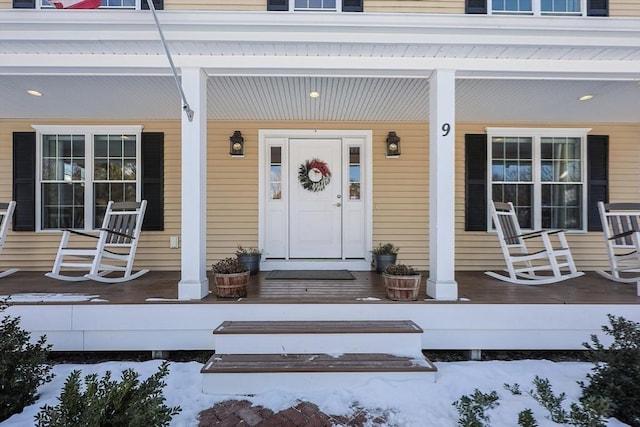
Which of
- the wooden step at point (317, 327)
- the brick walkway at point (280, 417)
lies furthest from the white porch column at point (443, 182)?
the brick walkway at point (280, 417)

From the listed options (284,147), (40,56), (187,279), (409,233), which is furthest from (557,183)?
(40,56)

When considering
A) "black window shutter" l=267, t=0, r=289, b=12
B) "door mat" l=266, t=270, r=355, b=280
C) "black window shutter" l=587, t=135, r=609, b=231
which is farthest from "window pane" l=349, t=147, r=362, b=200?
"black window shutter" l=587, t=135, r=609, b=231

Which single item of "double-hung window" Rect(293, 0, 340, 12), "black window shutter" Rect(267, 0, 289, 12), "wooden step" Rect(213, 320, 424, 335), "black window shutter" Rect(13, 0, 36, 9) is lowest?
"wooden step" Rect(213, 320, 424, 335)

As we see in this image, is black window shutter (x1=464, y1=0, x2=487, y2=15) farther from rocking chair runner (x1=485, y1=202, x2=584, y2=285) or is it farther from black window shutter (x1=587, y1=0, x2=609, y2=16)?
rocking chair runner (x1=485, y1=202, x2=584, y2=285)

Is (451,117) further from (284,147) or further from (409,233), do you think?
(284,147)

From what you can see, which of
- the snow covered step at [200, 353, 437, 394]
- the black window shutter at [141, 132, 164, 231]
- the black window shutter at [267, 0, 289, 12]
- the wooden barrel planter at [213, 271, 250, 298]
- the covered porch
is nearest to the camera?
the snow covered step at [200, 353, 437, 394]

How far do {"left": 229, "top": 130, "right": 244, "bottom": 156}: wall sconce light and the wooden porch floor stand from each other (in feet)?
5.74

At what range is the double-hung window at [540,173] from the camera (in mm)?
5008

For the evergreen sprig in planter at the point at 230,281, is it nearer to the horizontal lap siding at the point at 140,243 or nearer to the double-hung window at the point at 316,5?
the horizontal lap siding at the point at 140,243

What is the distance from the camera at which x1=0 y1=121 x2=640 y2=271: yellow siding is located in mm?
4965

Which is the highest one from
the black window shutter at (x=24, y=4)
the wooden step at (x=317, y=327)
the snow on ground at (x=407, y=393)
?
the black window shutter at (x=24, y=4)

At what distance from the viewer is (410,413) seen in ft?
6.97

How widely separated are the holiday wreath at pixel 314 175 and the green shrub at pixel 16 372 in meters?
3.46

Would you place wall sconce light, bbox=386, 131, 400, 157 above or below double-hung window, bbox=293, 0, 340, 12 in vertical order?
below
